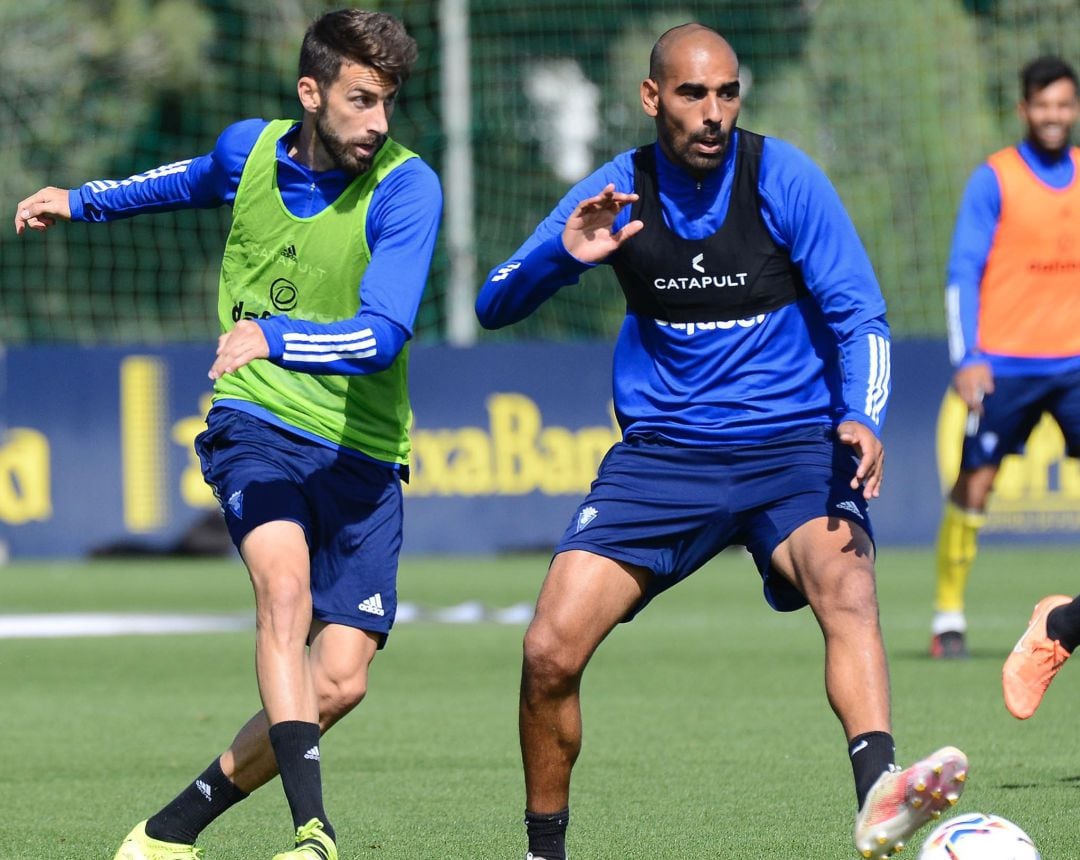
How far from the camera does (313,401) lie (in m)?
5.77

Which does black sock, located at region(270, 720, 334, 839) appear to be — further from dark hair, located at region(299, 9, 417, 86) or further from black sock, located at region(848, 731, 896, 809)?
dark hair, located at region(299, 9, 417, 86)

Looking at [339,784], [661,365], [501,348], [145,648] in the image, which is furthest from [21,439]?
[661,365]

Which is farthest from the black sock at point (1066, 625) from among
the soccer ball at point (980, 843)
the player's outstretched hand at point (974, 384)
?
the soccer ball at point (980, 843)

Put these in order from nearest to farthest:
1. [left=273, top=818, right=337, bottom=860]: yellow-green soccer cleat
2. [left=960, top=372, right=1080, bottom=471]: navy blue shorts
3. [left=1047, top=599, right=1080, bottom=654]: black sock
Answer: [left=273, top=818, right=337, bottom=860]: yellow-green soccer cleat < [left=1047, top=599, right=1080, bottom=654]: black sock < [left=960, top=372, right=1080, bottom=471]: navy blue shorts

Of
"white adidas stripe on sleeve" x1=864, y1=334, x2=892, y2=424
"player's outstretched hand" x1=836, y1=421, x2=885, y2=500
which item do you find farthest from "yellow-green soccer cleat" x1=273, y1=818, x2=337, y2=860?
"white adidas stripe on sleeve" x1=864, y1=334, x2=892, y2=424

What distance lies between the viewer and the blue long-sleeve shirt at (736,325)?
5.34m

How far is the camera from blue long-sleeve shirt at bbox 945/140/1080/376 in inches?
355

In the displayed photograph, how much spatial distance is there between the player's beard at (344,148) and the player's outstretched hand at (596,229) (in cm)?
59

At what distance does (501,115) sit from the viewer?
90.7 ft

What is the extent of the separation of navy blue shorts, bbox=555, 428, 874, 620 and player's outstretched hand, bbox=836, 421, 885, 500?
218 mm

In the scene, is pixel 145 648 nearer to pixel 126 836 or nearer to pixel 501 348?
pixel 126 836

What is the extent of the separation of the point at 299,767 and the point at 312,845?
26cm

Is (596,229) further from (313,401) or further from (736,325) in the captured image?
(313,401)

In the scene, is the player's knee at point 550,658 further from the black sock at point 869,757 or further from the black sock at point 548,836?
the black sock at point 869,757
